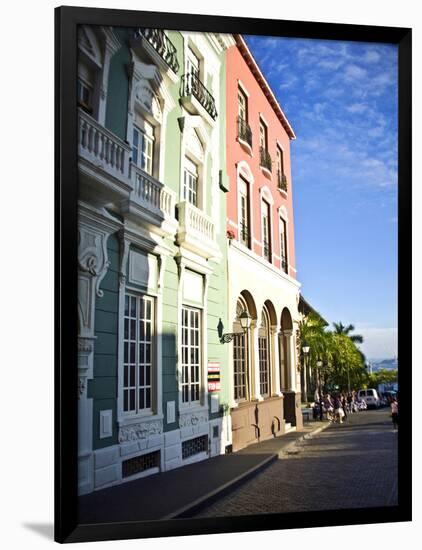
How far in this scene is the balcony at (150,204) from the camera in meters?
6.42

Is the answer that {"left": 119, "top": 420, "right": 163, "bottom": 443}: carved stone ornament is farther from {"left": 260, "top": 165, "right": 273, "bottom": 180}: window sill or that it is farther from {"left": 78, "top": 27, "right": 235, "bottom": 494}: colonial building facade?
{"left": 260, "top": 165, "right": 273, "bottom": 180}: window sill

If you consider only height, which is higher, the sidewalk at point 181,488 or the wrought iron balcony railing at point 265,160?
the wrought iron balcony railing at point 265,160

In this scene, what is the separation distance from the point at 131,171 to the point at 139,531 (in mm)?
3228

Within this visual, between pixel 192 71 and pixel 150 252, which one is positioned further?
pixel 192 71

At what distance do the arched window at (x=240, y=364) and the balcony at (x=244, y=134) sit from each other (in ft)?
6.01

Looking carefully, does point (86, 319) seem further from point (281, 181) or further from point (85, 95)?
point (281, 181)

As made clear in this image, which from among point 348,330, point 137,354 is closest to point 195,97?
point 137,354

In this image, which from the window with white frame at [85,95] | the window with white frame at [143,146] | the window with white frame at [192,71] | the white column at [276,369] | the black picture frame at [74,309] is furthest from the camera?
the white column at [276,369]

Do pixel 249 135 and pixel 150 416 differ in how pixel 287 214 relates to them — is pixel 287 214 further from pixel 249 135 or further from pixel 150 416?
pixel 150 416

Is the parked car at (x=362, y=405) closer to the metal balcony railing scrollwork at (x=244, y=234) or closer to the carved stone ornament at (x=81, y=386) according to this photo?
the metal balcony railing scrollwork at (x=244, y=234)

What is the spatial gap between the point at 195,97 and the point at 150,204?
49.8 inches

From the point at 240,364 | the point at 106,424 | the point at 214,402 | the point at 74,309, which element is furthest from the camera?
the point at 240,364

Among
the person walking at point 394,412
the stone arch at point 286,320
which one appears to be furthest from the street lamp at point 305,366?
the person walking at point 394,412

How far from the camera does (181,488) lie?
21.4 feet
